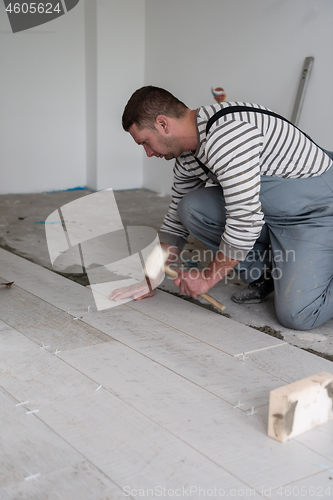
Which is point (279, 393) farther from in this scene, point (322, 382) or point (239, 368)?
point (239, 368)

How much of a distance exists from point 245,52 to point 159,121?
262 cm

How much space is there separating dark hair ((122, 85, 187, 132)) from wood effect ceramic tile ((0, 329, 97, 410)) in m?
0.89

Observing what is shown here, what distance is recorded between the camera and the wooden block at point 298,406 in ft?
3.76

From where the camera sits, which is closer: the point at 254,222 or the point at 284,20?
the point at 254,222

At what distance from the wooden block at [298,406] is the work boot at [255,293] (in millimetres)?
923

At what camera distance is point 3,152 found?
4.97m

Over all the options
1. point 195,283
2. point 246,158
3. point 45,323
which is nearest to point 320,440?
point 195,283

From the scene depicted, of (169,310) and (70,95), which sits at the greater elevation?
(70,95)

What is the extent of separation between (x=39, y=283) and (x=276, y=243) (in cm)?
114

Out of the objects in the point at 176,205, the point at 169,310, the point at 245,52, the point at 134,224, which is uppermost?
the point at 245,52

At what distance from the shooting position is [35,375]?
1464mm

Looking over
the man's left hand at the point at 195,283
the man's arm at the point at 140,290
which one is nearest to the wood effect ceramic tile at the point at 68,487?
the man's left hand at the point at 195,283

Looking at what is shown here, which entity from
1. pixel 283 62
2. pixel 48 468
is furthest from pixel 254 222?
pixel 283 62

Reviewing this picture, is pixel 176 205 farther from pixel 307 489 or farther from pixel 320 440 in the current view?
pixel 307 489
